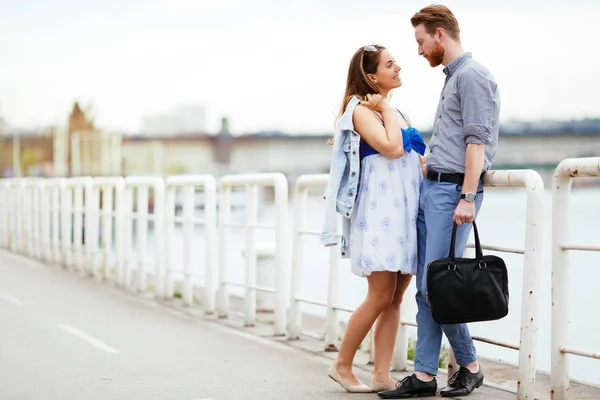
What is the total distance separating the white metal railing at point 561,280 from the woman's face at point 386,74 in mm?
1045

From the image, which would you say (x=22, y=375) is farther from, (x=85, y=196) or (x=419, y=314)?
(x=85, y=196)

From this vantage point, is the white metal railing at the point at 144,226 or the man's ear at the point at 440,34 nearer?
the man's ear at the point at 440,34

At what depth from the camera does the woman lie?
620 centimetres

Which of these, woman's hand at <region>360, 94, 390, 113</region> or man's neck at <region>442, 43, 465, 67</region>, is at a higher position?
man's neck at <region>442, 43, 465, 67</region>

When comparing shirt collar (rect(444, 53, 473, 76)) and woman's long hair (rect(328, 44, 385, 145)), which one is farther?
woman's long hair (rect(328, 44, 385, 145))

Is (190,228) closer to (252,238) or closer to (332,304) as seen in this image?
(252,238)

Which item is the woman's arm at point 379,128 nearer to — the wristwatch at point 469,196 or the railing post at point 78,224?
the wristwatch at point 469,196

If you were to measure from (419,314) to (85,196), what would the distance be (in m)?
11.5

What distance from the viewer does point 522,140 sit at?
57438 millimetres

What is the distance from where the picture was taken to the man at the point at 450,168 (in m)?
5.82

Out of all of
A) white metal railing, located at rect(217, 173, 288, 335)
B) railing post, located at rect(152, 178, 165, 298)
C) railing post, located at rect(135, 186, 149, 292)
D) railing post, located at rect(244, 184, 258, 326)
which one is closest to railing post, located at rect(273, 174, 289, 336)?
white metal railing, located at rect(217, 173, 288, 335)

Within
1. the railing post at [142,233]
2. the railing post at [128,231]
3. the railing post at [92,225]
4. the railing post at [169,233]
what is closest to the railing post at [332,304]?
the railing post at [169,233]

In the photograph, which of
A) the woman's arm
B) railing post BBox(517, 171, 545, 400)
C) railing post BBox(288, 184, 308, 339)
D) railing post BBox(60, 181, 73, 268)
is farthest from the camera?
railing post BBox(60, 181, 73, 268)

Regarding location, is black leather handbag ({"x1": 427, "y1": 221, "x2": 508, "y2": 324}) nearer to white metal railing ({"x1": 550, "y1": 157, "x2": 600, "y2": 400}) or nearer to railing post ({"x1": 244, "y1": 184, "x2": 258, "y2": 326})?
white metal railing ({"x1": 550, "y1": 157, "x2": 600, "y2": 400})
